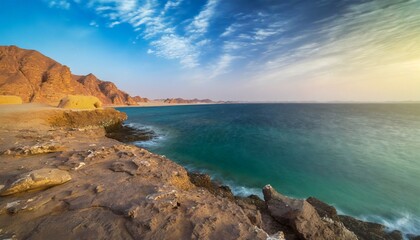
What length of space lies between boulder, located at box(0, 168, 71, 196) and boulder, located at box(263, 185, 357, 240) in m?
6.58

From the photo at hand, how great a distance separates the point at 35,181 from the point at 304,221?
7.47m

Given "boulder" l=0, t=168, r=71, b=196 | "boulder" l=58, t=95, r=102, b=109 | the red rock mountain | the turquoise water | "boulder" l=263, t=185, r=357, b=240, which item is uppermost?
the red rock mountain

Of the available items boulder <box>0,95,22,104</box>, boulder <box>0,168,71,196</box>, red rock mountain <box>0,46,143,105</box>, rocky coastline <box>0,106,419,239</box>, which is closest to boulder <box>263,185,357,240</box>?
rocky coastline <box>0,106,419,239</box>

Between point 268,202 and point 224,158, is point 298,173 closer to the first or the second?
point 224,158

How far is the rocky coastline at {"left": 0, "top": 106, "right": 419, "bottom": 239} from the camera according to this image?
346 cm

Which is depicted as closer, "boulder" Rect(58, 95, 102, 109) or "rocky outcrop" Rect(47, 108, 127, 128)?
"rocky outcrop" Rect(47, 108, 127, 128)

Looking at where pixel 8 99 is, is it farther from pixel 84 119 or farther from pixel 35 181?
pixel 35 181

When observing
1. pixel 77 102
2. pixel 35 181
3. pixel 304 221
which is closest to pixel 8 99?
pixel 77 102

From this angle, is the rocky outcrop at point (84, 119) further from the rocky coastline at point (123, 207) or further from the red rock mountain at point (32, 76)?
the red rock mountain at point (32, 76)

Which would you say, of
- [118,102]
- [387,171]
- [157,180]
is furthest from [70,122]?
[118,102]

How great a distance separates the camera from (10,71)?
2303 inches

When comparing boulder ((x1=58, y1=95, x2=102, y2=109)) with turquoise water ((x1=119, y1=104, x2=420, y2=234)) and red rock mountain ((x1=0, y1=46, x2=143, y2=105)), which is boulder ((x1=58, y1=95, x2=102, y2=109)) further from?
red rock mountain ((x1=0, y1=46, x2=143, y2=105))

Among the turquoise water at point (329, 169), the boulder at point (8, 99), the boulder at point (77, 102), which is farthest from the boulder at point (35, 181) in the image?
the boulder at point (8, 99)

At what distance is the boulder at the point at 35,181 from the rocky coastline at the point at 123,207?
0.06 ft
